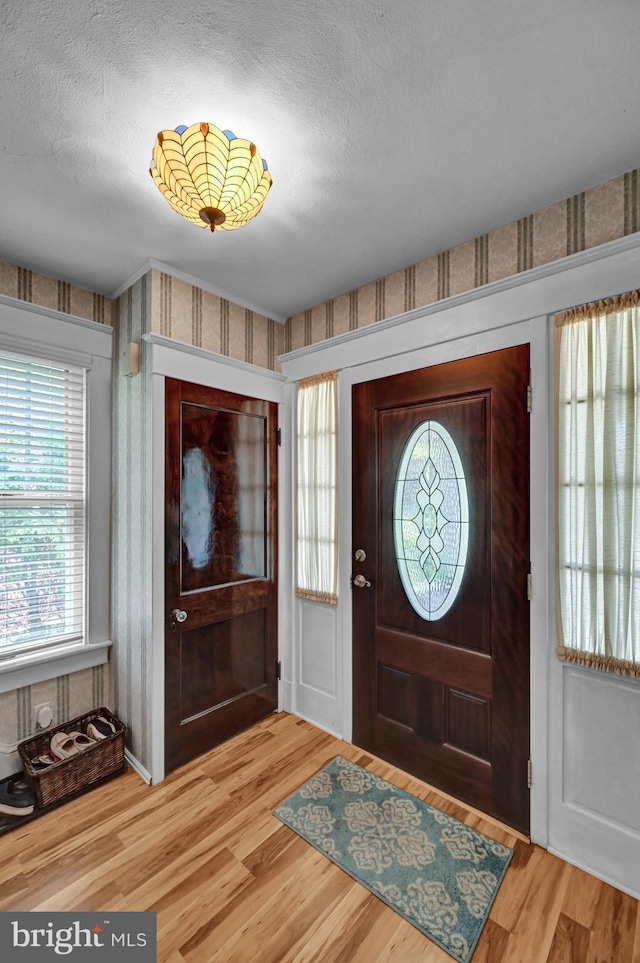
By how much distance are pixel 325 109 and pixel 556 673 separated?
88.6 inches

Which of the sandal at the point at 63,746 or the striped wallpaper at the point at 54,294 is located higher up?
the striped wallpaper at the point at 54,294

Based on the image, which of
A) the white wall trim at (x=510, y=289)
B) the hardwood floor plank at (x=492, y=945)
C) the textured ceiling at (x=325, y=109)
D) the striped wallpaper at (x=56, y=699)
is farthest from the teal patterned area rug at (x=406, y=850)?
the textured ceiling at (x=325, y=109)

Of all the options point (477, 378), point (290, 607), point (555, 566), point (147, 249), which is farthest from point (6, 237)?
point (555, 566)

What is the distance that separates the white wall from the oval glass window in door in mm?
344

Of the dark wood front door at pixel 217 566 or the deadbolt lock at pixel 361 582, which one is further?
the deadbolt lock at pixel 361 582

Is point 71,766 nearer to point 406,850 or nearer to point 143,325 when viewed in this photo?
point 406,850

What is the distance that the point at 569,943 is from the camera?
1.36 m

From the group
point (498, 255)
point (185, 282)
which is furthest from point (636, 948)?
point (185, 282)

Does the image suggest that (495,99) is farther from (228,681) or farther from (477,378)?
(228,681)

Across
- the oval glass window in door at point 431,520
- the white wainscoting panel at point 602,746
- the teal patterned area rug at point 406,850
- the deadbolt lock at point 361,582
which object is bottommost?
the teal patterned area rug at point 406,850

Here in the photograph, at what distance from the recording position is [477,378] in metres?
1.95

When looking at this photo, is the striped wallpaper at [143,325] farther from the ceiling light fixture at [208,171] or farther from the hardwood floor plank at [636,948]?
the hardwood floor plank at [636,948]

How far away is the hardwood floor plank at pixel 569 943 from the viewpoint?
4.31ft

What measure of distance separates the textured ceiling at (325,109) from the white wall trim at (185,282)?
0.16 meters
